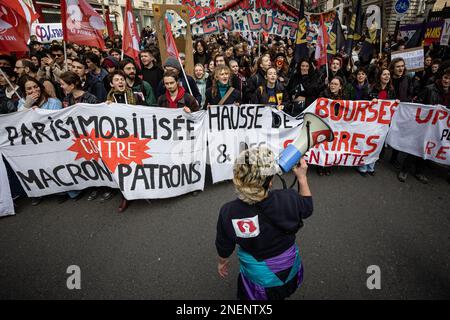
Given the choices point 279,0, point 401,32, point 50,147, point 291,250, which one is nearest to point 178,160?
point 50,147

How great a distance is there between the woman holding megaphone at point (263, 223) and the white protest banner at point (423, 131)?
3.54 metres

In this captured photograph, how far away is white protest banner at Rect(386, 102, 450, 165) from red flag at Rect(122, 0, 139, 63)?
507cm

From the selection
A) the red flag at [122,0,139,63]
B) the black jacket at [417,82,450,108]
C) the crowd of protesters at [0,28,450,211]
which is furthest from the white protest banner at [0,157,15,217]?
the black jacket at [417,82,450,108]

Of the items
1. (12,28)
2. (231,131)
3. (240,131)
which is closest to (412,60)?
(240,131)

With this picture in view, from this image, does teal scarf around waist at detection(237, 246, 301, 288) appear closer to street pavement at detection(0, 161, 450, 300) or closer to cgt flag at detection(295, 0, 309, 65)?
street pavement at detection(0, 161, 450, 300)

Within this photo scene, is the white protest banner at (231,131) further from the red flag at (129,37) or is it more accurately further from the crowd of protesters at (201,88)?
the red flag at (129,37)

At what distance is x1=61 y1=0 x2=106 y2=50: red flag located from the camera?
13.8 ft

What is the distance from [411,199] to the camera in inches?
143

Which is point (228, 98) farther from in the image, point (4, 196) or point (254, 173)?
point (4, 196)

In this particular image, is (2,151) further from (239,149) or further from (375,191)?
(375,191)

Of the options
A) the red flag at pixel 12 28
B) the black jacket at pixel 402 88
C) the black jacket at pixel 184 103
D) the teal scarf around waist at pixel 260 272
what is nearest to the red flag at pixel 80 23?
the red flag at pixel 12 28

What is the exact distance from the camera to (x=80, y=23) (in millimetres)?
4434

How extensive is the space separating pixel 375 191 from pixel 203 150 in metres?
2.69

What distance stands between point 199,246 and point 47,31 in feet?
36.0
